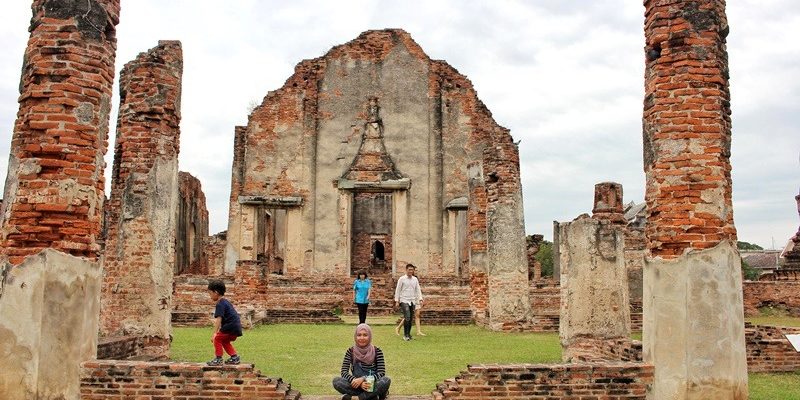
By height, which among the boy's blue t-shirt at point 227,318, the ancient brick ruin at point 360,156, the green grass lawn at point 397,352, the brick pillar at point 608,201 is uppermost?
the ancient brick ruin at point 360,156

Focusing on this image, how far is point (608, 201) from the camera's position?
12.3m

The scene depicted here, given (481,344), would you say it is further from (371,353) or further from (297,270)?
(297,270)

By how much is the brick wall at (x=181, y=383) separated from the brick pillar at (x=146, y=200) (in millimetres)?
3620

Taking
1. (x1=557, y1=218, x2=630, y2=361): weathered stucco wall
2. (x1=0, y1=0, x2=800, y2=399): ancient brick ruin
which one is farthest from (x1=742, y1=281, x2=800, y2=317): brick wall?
(x1=557, y1=218, x2=630, y2=361): weathered stucco wall

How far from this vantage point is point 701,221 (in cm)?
670

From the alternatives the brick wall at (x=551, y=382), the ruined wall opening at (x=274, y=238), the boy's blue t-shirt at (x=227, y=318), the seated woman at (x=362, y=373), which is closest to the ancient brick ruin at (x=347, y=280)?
the brick wall at (x=551, y=382)

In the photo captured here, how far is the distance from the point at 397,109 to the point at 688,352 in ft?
66.9

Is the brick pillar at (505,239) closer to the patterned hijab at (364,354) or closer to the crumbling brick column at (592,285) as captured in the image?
the crumbling brick column at (592,285)

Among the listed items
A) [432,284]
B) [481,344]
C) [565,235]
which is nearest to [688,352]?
[565,235]

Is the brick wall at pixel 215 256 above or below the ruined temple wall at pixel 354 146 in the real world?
below

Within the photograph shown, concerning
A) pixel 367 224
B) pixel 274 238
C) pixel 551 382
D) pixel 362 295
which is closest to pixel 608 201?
pixel 362 295

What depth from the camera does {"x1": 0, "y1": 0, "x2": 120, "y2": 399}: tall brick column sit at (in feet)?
20.2

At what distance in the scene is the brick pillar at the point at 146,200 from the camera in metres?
9.95

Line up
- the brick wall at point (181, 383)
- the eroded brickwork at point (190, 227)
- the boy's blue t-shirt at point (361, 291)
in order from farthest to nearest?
the eroded brickwork at point (190, 227), the boy's blue t-shirt at point (361, 291), the brick wall at point (181, 383)
